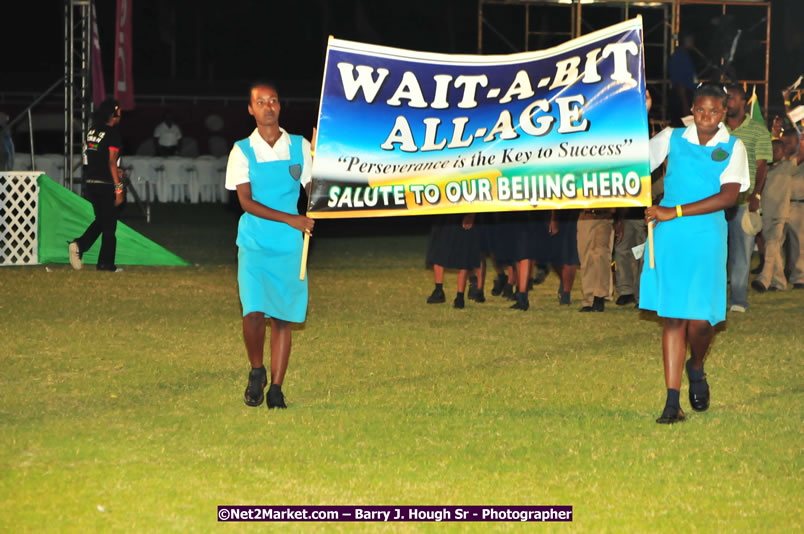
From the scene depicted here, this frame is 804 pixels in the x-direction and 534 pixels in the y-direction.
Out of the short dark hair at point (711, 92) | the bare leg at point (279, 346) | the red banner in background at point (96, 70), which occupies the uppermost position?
the red banner in background at point (96, 70)

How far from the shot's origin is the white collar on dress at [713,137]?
6.74 m

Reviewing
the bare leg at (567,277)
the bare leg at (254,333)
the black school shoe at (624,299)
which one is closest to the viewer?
the bare leg at (254,333)

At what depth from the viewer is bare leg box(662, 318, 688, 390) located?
6926 millimetres

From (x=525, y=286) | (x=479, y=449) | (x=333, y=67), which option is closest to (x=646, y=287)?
(x=479, y=449)

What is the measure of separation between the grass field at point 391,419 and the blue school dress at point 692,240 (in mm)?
715

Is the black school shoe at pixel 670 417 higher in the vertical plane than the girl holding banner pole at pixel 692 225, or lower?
lower

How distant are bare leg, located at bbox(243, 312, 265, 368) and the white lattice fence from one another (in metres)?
8.98

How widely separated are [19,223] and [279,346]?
31.0ft

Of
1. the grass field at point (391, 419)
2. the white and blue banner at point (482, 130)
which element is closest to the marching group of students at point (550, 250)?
the grass field at point (391, 419)

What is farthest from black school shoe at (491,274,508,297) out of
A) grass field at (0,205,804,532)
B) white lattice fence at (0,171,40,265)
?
white lattice fence at (0,171,40,265)

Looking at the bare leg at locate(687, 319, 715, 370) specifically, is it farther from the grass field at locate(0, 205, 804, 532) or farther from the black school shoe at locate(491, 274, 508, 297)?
the black school shoe at locate(491, 274, 508, 297)

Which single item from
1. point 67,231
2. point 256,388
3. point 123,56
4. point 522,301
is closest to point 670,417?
point 256,388

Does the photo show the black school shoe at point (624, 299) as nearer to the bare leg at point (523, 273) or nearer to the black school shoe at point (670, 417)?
the bare leg at point (523, 273)

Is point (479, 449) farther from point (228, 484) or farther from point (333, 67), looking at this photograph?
point (333, 67)
